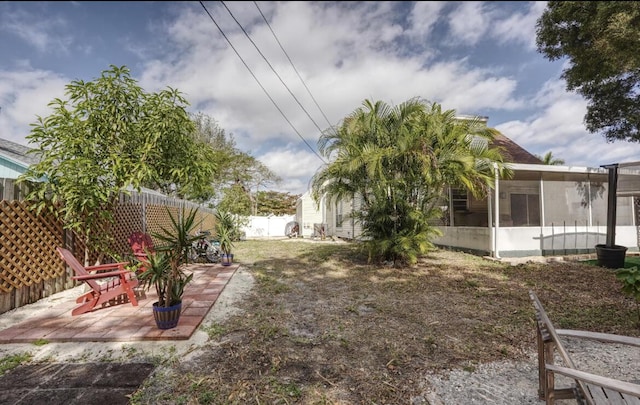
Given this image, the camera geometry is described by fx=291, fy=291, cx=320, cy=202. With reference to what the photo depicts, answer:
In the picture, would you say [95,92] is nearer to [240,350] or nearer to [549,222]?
[240,350]

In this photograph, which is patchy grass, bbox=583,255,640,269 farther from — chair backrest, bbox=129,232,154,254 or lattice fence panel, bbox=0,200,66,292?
lattice fence panel, bbox=0,200,66,292

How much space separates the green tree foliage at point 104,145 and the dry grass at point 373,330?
2.61m

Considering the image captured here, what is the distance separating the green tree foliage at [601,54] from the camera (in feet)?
19.4

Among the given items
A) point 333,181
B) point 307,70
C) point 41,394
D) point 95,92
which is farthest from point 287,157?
point 41,394

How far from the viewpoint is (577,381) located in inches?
65.1

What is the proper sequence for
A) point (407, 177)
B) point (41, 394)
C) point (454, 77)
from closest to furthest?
1. point (41, 394)
2. point (407, 177)
3. point (454, 77)

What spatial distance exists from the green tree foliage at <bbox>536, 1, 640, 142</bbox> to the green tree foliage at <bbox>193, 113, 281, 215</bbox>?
16.1 m

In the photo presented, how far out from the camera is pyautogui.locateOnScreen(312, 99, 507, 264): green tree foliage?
22.5 ft

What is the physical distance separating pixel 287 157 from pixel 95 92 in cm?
3870

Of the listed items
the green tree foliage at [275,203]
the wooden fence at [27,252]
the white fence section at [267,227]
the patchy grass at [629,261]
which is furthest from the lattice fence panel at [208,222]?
the patchy grass at [629,261]

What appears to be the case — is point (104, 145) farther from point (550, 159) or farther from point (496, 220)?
point (550, 159)

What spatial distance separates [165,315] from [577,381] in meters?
3.60

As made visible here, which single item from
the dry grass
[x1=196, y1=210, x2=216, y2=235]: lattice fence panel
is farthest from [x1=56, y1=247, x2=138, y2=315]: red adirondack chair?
[x1=196, y1=210, x2=216, y2=235]: lattice fence panel

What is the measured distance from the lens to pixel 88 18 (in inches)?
133
